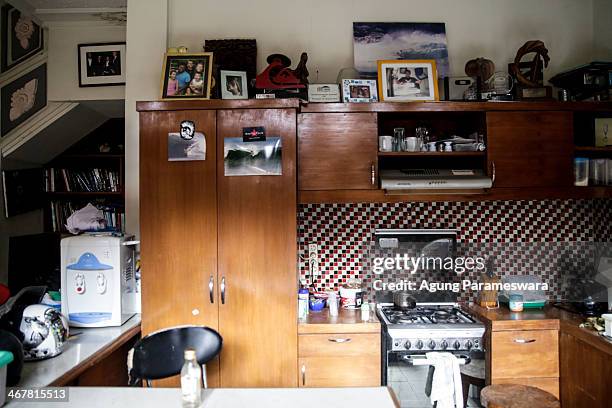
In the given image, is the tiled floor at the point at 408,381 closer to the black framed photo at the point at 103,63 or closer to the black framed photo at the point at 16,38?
the black framed photo at the point at 103,63

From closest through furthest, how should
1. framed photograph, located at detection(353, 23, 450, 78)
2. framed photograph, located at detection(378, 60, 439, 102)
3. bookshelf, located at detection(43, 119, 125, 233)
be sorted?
framed photograph, located at detection(378, 60, 439, 102) < framed photograph, located at detection(353, 23, 450, 78) < bookshelf, located at detection(43, 119, 125, 233)

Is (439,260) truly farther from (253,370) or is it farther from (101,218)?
(101,218)

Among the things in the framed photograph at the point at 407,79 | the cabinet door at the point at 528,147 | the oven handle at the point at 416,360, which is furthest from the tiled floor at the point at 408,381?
the framed photograph at the point at 407,79

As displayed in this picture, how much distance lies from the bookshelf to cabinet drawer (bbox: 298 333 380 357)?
233 cm

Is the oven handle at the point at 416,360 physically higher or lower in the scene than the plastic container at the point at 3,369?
lower

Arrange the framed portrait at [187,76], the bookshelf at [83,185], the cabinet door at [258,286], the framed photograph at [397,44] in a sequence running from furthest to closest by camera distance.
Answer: the bookshelf at [83,185]
the framed photograph at [397,44]
the framed portrait at [187,76]
the cabinet door at [258,286]

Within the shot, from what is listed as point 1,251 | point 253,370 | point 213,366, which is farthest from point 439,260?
point 1,251

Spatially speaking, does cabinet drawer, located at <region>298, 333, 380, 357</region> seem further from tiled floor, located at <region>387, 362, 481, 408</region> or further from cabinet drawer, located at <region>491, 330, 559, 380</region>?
cabinet drawer, located at <region>491, 330, 559, 380</region>

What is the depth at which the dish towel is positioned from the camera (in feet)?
8.25

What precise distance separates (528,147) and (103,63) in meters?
3.23

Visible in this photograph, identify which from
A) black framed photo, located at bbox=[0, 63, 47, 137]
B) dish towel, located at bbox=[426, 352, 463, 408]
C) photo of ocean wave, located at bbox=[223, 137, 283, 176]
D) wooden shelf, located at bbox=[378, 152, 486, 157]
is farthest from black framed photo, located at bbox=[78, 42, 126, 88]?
dish towel, located at bbox=[426, 352, 463, 408]

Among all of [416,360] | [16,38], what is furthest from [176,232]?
[16,38]

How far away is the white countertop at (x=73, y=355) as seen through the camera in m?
1.78

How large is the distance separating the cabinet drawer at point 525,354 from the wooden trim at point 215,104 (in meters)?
1.94
